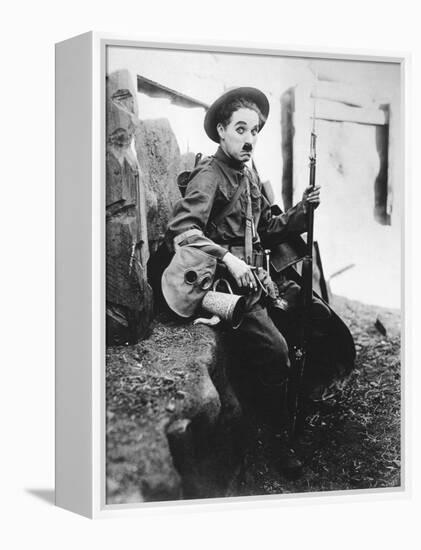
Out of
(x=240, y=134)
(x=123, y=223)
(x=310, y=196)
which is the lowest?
(x=123, y=223)

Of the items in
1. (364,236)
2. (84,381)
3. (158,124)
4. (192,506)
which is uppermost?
(158,124)

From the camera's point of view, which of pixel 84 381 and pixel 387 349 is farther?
pixel 387 349

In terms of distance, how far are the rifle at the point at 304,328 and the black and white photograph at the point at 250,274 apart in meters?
0.01

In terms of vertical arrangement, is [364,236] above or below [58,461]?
above

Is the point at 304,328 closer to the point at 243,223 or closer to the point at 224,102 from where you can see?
the point at 243,223

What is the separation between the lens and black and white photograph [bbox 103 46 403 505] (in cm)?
949

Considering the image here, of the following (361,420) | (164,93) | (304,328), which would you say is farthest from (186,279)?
(361,420)

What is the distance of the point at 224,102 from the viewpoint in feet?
32.5

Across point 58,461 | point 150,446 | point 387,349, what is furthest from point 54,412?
point 387,349

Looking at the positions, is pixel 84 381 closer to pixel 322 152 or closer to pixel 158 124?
pixel 158 124

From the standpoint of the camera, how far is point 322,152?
10297 mm

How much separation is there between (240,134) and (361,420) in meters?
2.38

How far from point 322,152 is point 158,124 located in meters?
1.37

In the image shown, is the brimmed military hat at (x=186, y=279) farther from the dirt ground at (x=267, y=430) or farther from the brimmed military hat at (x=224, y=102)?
the brimmed military hat at (x=224, y=102)
